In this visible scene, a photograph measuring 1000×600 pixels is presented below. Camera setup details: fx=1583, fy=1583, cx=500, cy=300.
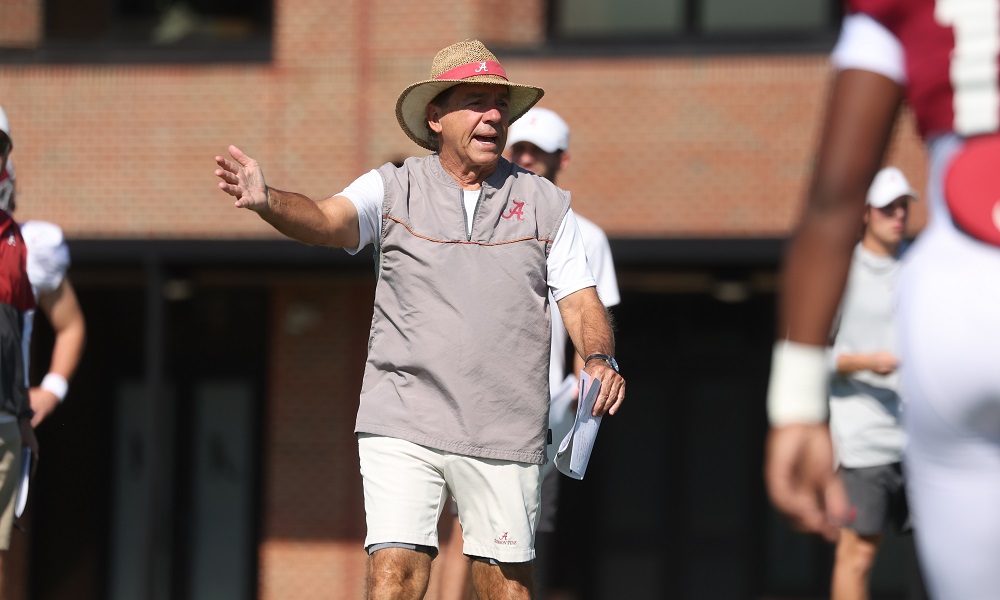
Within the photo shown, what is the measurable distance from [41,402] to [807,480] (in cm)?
483

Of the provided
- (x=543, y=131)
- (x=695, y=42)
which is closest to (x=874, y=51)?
(x=543, y=131)

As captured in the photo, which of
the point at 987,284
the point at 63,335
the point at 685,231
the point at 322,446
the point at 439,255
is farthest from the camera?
the point at 322,446

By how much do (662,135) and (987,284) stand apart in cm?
1053

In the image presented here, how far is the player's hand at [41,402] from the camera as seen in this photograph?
6535 mm

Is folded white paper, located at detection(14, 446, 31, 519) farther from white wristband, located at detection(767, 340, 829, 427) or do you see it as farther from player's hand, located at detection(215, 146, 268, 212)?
white wristband, located at detection(767, 340, 829, 427)

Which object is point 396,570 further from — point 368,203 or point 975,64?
point 975,64

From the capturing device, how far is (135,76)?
1338 centimetres

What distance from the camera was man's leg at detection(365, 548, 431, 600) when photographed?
4.82 meters

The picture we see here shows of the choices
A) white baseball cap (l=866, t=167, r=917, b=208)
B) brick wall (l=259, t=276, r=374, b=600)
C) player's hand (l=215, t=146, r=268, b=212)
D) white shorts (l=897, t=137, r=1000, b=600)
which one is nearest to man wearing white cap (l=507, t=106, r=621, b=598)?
white baseball cap (l=866, t=167, r=917, b=208)

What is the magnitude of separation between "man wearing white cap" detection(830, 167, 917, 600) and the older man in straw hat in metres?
2.33

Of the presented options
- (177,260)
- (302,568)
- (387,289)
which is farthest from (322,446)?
(387,289)

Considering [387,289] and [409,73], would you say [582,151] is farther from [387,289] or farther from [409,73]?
[387,289]

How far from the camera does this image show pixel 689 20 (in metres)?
13.1

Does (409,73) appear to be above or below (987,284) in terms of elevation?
above
